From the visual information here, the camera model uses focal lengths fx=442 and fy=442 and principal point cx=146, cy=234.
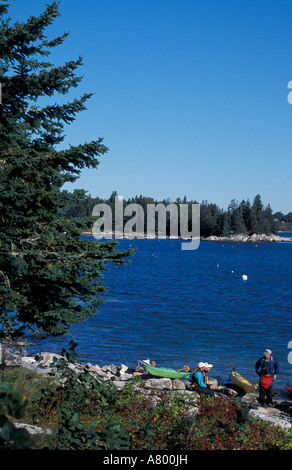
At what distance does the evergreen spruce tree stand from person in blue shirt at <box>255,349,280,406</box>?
7004 mm

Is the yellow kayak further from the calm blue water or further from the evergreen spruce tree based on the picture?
the evergreen spruce tree

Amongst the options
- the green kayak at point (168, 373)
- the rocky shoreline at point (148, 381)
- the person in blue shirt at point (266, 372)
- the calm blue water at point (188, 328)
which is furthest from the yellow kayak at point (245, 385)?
the green kayak at point (168, 373)

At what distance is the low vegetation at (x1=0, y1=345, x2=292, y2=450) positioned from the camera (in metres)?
6.20

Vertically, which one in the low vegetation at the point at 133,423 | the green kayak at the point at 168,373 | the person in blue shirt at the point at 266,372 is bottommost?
the green kayak at the point at 168,373

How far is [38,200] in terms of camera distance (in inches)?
491

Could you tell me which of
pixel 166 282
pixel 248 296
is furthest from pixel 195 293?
pixel 166 282

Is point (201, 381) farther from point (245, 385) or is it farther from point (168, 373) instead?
point (168, 373)

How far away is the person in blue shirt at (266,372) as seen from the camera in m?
16.4

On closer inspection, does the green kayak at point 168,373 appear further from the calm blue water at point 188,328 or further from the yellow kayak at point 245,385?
the calm blue water at point 188,328

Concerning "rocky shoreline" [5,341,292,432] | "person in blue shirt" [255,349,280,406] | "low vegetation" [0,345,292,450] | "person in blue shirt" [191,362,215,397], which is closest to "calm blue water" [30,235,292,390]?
"rocky shoreline" [5,341,292,432]

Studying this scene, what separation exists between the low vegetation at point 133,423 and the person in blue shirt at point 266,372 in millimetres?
7242

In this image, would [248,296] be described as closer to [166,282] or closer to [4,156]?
[166,282]
